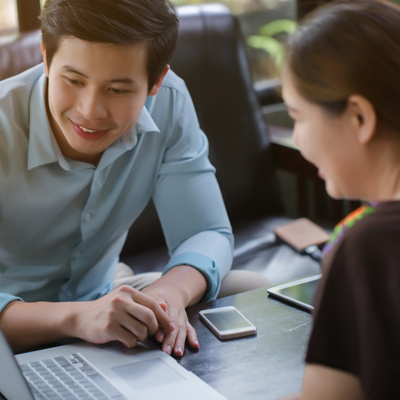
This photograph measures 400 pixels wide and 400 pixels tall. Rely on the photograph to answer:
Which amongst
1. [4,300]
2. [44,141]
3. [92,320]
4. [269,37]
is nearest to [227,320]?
[92,320]

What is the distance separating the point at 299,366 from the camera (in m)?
0.98

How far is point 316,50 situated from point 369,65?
62 mm

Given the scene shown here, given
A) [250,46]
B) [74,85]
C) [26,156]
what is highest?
[74,85]

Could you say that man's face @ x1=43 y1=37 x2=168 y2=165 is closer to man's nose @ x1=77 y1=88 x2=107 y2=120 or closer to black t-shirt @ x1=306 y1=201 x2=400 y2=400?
man's nose @ x1=77 y1=88 x2=107 y2=120

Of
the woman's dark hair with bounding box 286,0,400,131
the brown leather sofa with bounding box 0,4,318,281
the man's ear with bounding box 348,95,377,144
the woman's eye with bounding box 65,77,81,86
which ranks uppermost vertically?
the woman's dark hair with bounding box 286,0,400,131

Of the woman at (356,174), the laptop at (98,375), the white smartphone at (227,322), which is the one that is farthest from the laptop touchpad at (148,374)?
the woman at (356,174)

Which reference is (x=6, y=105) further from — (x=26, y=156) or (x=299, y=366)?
(x=299, y=366)

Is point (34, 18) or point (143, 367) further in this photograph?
point (34, 18)

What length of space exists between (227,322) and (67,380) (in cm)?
29

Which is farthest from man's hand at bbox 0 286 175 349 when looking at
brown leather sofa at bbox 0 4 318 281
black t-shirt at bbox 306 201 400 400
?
brown leather sofa at bbox 0 4 318 281

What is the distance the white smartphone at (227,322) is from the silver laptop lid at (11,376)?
0.34 metres

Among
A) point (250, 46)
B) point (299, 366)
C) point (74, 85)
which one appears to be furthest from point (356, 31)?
point (250, 46)

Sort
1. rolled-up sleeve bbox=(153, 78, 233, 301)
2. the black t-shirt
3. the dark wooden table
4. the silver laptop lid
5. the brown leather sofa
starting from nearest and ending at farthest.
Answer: the black t-shirt → the silver laptop lid → the dark wooden table → rolled-up sleeve bbox=(153, 78, 233, 301) → the brown leather sofa

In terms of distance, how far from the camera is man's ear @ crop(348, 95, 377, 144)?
0.72m
